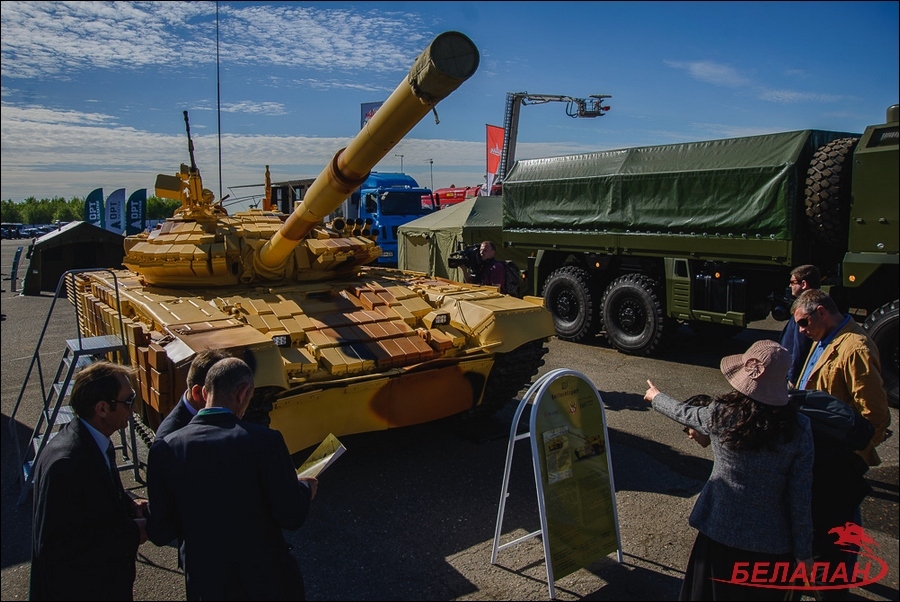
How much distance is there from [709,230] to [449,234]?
7.13 meters

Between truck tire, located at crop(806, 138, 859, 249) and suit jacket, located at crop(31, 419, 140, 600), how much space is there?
778 cm

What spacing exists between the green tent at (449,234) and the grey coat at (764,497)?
10555mm

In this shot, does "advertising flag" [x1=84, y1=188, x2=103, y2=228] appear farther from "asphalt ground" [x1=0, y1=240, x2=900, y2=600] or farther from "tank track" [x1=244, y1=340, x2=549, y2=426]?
"tank track" [x1=244, y1=340, x2=549, y2=426]

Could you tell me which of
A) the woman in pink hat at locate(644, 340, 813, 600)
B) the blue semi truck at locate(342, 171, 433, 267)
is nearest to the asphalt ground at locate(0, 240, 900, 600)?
the woman in pink hat at locate(644, 340, 813, 600)

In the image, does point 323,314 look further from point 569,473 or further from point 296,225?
point 569,473

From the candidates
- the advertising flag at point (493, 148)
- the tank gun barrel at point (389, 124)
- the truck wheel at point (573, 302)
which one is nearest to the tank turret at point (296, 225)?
the tank gun barrel at point (389, 124)

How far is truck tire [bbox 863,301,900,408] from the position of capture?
7.38 m

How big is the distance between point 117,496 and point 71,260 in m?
19.6

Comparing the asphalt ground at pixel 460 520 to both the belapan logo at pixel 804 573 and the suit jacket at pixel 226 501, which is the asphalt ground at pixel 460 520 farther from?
the suit jacket at pixel 226 501

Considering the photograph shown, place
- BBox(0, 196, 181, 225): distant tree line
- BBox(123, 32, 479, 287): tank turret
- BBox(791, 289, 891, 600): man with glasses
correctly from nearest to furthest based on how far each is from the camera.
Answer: BBox(791, 289, 891, 600): man with glasses < BBox(123, 32, 479, 287): tank turret < BBox(0, 196, 181, 225): distant tree line

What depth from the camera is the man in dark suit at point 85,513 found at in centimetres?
251

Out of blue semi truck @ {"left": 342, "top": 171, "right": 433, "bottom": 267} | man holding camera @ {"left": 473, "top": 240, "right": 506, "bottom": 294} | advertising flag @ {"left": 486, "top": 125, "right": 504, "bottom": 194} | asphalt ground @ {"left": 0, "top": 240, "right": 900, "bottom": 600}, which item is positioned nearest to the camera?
asphalt ground @ {"left": 0, "top": 240, "right": 900, "bottom": 600}

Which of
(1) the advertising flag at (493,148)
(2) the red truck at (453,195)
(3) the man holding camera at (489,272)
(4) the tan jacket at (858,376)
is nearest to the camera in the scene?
(4) the tan jacket at (858,376)

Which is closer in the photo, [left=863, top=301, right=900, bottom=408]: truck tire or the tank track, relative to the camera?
the tank track
